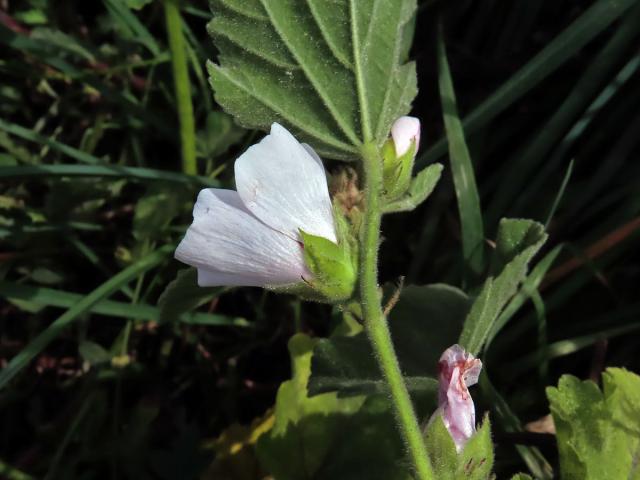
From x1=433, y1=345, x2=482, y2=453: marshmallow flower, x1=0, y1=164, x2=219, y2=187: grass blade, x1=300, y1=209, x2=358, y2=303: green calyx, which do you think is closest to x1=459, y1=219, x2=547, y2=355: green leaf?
x1=433, y1=345, x2=482, y2=453: marshmallow flower

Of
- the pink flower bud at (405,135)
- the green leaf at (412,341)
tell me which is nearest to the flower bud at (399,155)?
the pink flower bud at (405,135)

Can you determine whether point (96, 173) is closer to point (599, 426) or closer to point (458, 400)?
point (458, 400)

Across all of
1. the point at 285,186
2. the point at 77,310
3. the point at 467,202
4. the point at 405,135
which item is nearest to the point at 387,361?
the point at 285,186

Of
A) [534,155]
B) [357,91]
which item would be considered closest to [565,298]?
[534,155]

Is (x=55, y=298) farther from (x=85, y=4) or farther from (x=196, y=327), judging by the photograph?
(x=85, y=4)

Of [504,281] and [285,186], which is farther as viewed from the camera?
[504,281]

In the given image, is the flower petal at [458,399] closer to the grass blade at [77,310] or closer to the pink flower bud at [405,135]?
the pink flower bud at [405,135]
